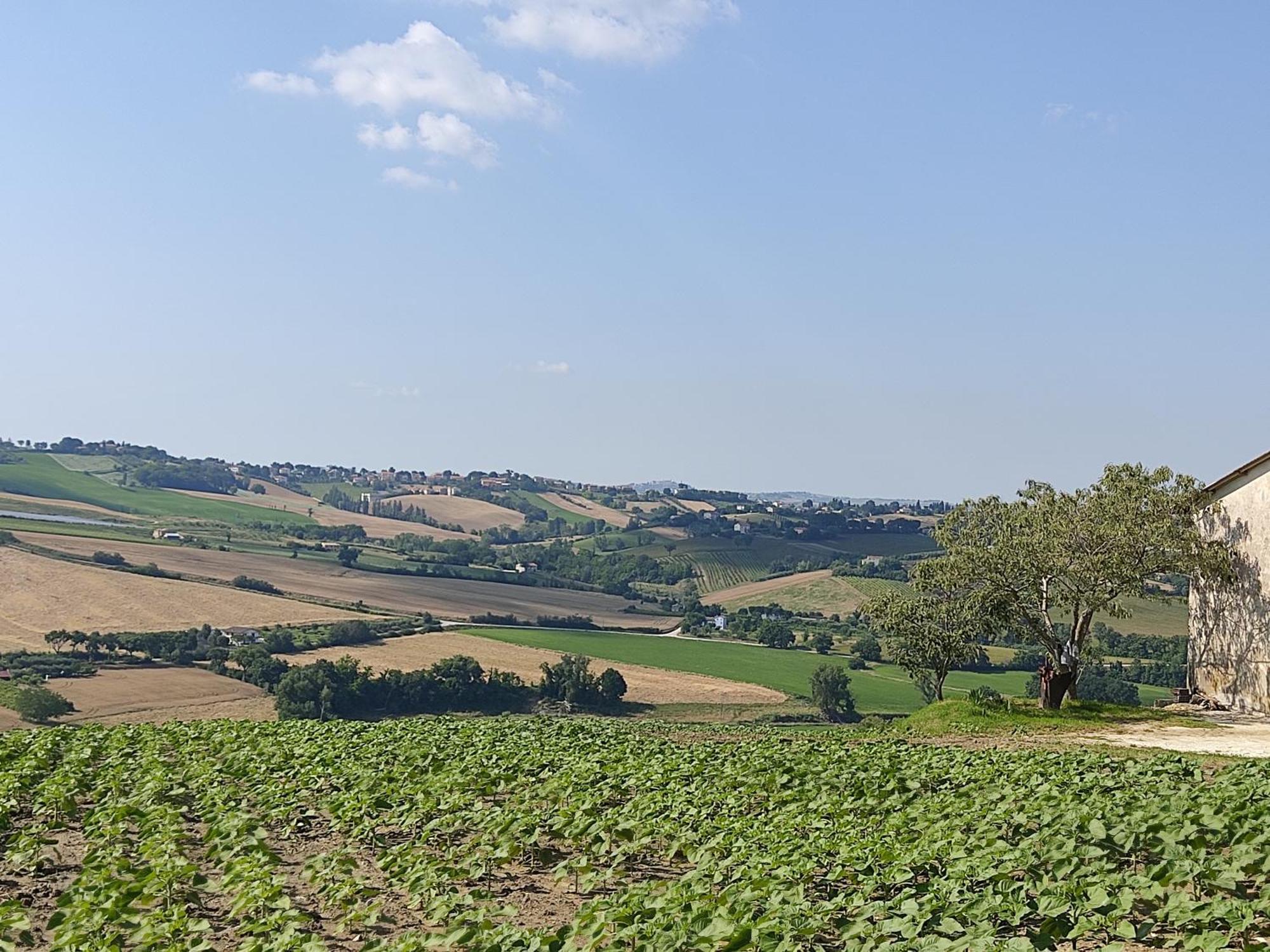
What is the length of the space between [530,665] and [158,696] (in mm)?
27938

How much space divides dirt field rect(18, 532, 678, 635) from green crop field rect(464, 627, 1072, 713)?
1140 centimetres

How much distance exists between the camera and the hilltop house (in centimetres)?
3056

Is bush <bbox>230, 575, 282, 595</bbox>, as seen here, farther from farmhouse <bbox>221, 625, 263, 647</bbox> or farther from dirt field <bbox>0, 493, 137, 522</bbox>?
dirt field <bbox>0, 493, 137, 522</bbox>

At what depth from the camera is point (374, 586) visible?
119m

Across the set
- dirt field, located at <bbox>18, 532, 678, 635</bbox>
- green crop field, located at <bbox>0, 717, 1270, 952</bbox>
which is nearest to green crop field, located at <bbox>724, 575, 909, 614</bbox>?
dirt field, located at <bbox>18, 532, 678, 635</bbox>

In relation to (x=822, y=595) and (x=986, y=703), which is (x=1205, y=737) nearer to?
(x=986, y=703)

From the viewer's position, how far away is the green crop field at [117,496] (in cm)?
16175

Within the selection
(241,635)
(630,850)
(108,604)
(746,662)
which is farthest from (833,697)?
(630,850)

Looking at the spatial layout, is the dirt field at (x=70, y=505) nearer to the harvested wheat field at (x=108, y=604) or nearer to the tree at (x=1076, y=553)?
the harvested wheat field at (x=108, y=604)

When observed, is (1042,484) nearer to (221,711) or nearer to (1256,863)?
(1256,863)

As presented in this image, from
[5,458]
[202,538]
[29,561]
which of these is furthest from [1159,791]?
[5,458]

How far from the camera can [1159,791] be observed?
14273mm

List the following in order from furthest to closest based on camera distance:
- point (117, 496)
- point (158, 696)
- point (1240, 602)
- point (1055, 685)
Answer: point (117, 496), point (158, 696), point (1240, 602), point (1055, 685)

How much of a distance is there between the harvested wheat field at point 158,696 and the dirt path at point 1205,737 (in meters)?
44.9
